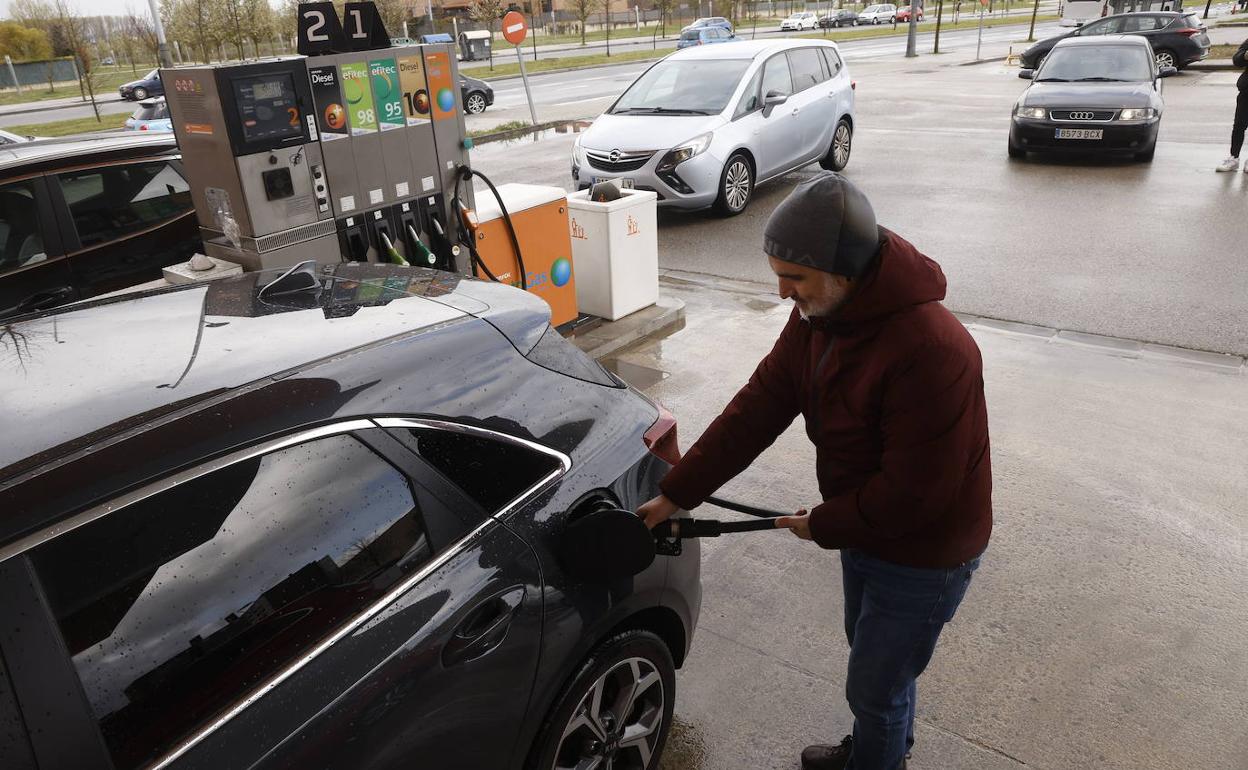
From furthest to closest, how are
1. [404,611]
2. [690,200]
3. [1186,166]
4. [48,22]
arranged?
[48,22] → [1186,166] → [690,200] → [404,611]

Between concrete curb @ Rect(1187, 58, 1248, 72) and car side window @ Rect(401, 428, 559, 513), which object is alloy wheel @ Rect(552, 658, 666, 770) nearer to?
car side window @ Rect(401, 428, 559, 513)

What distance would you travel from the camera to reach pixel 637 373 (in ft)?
20.4

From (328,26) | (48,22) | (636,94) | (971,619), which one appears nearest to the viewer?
(971,619)

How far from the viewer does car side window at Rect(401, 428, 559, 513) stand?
212cm

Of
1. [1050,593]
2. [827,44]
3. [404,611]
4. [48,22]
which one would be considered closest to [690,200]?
[827,44]

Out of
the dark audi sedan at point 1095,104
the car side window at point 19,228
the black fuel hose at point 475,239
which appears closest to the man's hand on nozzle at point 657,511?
the black fuel hose at point 475,239

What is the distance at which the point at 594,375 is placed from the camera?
2746mm

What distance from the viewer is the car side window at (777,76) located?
11.1 m

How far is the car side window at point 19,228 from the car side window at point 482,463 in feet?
14.1

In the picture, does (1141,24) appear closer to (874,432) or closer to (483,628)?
(874,432)

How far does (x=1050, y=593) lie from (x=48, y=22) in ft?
160

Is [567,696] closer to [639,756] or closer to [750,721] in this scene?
[639,756]

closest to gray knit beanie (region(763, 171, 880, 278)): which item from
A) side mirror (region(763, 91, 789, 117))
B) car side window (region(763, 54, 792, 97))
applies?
side mirror (region(763, 91, 789, 117))

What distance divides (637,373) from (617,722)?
12.4ft
